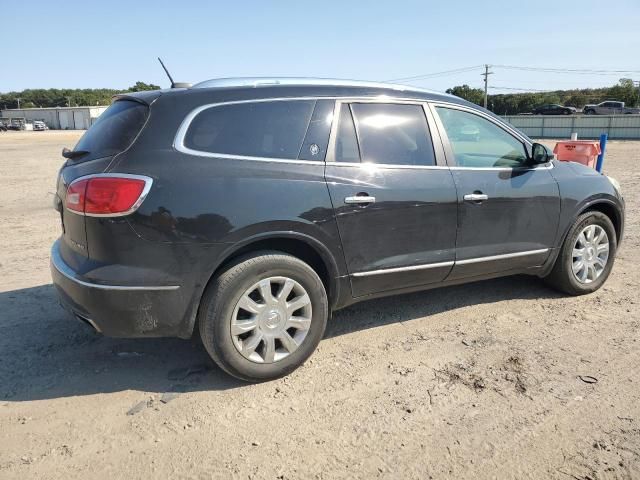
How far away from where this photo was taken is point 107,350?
3.92m

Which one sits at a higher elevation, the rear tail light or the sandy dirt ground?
the rear tail light

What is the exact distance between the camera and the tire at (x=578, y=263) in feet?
15.9

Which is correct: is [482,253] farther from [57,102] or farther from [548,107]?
[57,102]

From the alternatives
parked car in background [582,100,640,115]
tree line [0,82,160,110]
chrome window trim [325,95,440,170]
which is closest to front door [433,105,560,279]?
chrome window trim [325,95,440,170]

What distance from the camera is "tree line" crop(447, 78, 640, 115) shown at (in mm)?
70250

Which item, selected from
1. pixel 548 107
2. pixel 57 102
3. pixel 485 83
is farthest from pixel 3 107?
pixel 548 107

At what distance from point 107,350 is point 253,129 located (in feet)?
6.48

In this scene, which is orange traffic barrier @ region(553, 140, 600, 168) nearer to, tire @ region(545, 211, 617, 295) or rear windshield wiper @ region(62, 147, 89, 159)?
tire @ region(545, 211, 617, 295)

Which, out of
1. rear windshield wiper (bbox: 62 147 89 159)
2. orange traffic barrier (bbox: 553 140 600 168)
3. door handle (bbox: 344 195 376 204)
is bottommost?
orange traffic barrier (bbox: 553 140 600 168)

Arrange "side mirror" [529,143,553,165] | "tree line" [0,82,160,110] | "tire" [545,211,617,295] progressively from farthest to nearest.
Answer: "tree line" [0,82,160,110] < "tire" [545,211,617,295] < "side mirror" [529,143,553,165]

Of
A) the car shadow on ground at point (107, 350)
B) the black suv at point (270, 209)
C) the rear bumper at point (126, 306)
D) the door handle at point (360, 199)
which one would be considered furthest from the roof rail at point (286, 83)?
the car shadow on ground at point (107, 350)

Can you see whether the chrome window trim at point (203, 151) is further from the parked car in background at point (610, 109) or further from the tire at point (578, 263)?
the parked car in background at point (610, 109)

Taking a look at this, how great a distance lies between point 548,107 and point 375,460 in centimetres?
6476

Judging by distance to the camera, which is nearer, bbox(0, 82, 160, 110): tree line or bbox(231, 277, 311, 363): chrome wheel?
bbox(231, 277, 311, 363): chrome wheel
